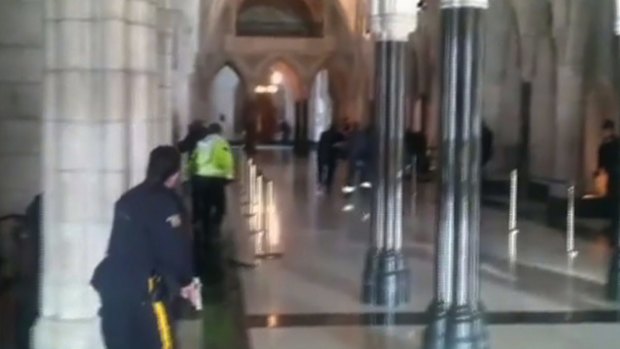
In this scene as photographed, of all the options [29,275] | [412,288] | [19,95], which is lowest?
[412,288]

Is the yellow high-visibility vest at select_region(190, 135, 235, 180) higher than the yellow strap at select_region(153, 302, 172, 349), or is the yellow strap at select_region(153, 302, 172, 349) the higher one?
the yellow high-visibility vest at select_region(190, 135, 235, 180)

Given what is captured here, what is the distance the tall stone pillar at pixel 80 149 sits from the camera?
8.75 metres

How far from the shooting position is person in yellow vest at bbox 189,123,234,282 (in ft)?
49.9

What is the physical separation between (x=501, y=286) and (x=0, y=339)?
6023mm

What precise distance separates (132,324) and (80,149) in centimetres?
240

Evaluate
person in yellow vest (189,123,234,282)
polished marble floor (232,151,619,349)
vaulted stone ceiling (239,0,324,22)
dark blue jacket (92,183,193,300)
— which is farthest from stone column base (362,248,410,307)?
vaulted stone ceiling (239,0,324,22)

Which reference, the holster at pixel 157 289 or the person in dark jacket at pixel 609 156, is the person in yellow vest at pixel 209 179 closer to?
the person in dark jacket at pixel 609 156

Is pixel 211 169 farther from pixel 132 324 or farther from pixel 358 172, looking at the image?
pixel 132 324

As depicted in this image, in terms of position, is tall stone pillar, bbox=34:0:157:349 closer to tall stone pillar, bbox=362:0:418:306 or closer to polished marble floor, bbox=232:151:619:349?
polished marble floor, bbox=232:151:619:349

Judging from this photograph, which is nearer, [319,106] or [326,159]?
[326,159]

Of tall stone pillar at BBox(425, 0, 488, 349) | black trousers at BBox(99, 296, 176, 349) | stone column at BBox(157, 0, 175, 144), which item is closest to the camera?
black trousers at BBox(99, 296, 176, 349)

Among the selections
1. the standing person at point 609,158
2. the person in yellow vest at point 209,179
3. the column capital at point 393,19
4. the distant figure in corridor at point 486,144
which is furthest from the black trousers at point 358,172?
the column capital at point 393,19

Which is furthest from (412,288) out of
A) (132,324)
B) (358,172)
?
(358,172)

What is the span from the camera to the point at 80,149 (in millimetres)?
8766
